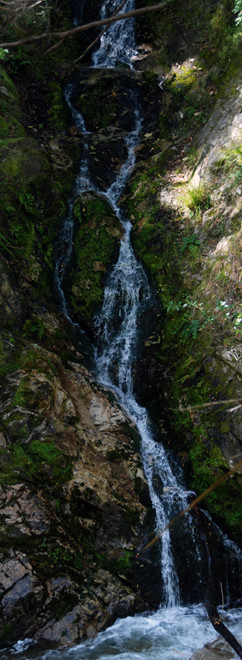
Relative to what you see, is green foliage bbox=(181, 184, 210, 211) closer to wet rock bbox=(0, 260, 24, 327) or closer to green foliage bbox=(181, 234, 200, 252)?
green foliage bbox=(181, 234, 200, 252)

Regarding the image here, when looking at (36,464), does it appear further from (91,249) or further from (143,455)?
(91,249)

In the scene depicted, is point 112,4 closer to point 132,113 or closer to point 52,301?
point 132,113

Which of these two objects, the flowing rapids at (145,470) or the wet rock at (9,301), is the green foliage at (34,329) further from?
the flowing rapids at (145,470)

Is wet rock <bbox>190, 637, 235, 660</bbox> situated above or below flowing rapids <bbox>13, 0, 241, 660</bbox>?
below

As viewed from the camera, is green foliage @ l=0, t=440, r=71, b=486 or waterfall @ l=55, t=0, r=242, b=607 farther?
waterfall @ l=55, t=0, r=242, b=607

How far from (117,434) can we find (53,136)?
6962 millimetres

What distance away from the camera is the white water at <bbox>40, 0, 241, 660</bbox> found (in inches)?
157

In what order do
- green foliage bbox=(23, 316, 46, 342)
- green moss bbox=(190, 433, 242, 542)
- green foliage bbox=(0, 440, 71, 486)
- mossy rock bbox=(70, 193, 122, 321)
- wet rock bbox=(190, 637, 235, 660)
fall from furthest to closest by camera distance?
mossy rock bbox=(70, 193, 122, 321)
green foliage bbox=(23, 316, 46, 342)
green moss bbox=(190, 433, 242, 542)
green foliage bbox=(0, 440, 71, 486)
wet rock bbox=(190, 637, 235, 660)

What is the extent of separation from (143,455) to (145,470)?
236mm

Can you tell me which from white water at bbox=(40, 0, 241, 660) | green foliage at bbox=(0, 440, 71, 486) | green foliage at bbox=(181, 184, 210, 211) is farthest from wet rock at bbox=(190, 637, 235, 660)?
green foliage at bbox=(181, 184, 210, 211)

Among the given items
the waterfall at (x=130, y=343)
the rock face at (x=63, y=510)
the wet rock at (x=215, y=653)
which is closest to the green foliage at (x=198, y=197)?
the waterfall at (x=130, y=343)

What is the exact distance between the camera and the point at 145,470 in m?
5.41

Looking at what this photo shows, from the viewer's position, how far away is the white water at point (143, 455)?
13.1 feet

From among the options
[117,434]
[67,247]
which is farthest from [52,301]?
[117,434]
